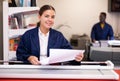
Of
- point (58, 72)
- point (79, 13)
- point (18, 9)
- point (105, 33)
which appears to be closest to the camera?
point (58, 72)

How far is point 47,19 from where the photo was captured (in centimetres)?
225

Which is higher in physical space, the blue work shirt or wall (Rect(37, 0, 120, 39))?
wall (Rect(37, 0, 120, 39))

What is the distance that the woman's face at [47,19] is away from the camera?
2.24 metres

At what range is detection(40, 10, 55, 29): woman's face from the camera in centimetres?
224

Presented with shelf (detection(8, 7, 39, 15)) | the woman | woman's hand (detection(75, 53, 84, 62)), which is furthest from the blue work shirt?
woman's hand (detection(75, 53, 84, 62))

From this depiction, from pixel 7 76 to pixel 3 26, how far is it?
1.87 meters

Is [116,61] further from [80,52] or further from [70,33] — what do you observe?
[70,33]

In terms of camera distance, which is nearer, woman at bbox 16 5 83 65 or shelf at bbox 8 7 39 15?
woman at bbox 16 5 83 65

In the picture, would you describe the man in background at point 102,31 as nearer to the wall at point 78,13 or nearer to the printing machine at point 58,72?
the wall at point 78,13

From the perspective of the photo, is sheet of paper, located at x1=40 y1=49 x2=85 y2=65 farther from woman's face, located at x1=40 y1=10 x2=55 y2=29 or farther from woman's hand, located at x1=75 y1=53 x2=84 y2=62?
woman's face, located at x1=40 y1=10 x2=55 y2=29

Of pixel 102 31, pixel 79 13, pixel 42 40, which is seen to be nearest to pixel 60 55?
pixel 42 40

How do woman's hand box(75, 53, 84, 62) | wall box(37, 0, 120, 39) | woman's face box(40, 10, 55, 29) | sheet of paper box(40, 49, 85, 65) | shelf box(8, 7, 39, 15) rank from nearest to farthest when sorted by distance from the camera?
sheet of paper box(40, 49, 85, 65) → woman's hand box(75, 53, 84, 62) → woman's face box(40, 10, 55, 29) → shelf box(8, 7, 39, 15) → wall box(37, 0, 120, 39)

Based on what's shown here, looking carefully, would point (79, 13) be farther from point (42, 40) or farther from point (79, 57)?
point (79, 57)

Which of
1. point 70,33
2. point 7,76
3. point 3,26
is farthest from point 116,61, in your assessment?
point 70,33
